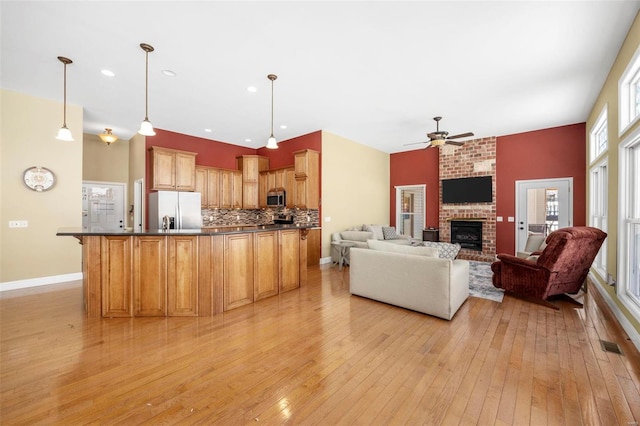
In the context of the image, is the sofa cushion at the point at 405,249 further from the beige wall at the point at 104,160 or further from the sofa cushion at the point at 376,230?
the beige wall at the point at 104,160

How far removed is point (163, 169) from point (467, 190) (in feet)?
24.4

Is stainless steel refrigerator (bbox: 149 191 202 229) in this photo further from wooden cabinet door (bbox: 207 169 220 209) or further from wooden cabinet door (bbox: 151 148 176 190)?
wooden cabinet door (bbox: 207 169 220 209)

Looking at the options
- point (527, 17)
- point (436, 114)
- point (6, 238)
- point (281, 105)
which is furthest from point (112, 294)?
point (436, 114)

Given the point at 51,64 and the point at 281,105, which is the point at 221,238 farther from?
the point at 51,64

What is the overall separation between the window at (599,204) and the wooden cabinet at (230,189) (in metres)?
7.44

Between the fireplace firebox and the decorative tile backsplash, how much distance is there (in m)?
3.84

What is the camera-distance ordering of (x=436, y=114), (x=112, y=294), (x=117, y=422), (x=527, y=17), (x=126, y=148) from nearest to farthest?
1. (x=117, y=422)
2. (x=527, y=17)
3. (x=112, y=294)
4. (x=436, y=114)
5. (x=126, y=148)

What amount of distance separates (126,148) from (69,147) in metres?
2.42

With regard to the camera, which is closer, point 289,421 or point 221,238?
point 289,421

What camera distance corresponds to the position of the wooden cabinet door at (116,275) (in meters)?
3.14

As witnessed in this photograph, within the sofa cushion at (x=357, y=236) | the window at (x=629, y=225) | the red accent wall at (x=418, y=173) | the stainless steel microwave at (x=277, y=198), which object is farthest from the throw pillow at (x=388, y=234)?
the window at (x=629, y=225)

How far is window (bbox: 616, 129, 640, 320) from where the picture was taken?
296 cm

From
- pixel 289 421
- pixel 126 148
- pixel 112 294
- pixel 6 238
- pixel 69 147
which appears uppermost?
pixel 126 148

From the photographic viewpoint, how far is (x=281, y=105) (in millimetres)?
4727
